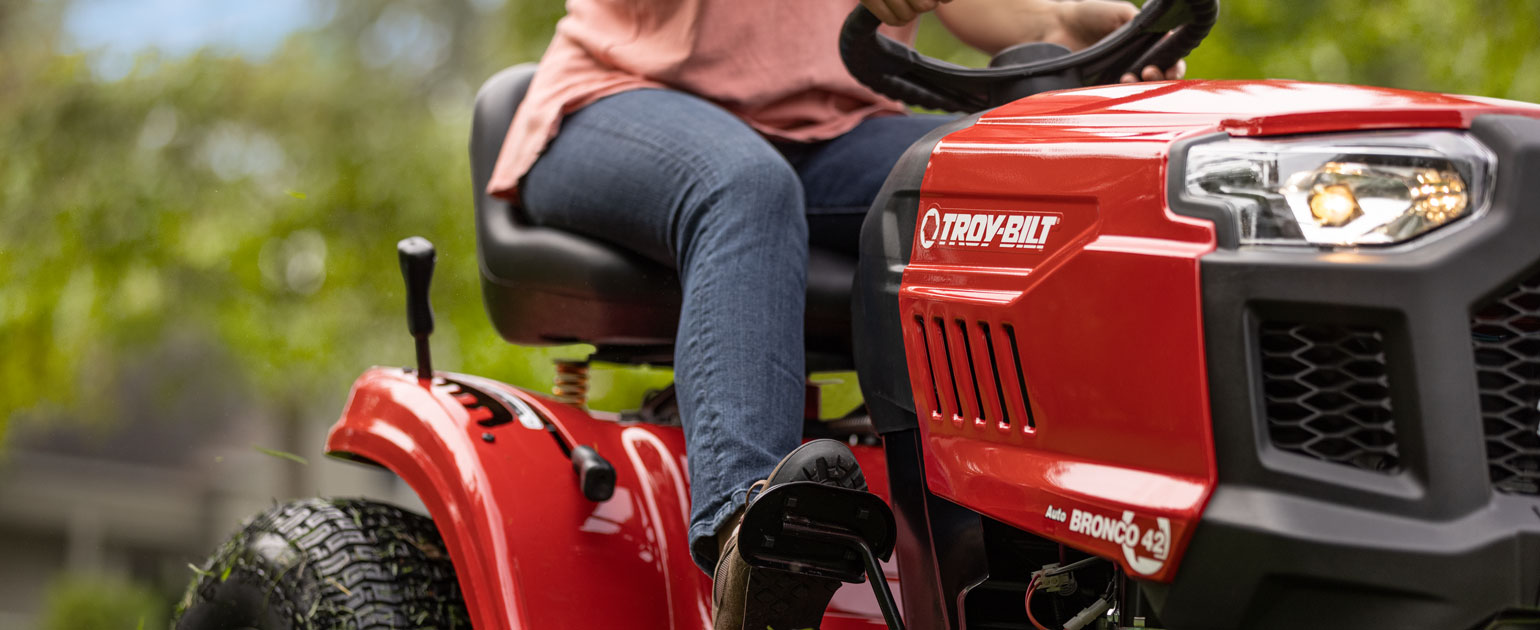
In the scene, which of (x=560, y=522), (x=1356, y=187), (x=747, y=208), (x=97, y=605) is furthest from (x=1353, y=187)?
(x=97, y=605)

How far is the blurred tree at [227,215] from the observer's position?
9.79 meters

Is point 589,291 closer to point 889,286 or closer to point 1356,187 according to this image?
point 889,286

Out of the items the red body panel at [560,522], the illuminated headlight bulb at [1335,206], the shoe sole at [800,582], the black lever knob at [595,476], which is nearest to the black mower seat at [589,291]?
the red body panel at [560,522]

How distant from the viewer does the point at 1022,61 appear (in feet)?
6.06

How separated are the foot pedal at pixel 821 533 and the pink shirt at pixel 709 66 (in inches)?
32.1

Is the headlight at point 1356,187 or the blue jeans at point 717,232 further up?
the headlight at point 1356,187

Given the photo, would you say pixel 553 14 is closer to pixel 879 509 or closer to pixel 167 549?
pixel 879 509

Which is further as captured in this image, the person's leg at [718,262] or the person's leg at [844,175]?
the person's leg at [844,175]

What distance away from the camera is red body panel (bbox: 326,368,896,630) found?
193cm

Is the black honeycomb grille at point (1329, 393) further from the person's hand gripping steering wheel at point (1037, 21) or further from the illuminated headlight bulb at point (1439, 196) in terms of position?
the person's hand gripping steering wheel at point (1037, 21)

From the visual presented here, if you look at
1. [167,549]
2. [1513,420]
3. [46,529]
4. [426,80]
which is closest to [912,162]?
[1513,420]

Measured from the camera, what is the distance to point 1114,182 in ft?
4.17

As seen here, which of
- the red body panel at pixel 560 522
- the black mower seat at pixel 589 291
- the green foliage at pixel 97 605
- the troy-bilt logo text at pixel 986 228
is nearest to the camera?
the troy-bilt logo text at pixel 986 228

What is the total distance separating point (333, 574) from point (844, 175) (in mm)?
948
